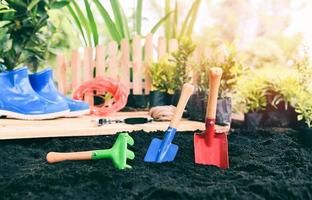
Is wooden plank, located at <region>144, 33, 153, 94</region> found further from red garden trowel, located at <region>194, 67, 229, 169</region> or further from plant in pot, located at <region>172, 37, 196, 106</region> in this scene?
red garden trowel, located at <region>194, 67, 229, 169</region>

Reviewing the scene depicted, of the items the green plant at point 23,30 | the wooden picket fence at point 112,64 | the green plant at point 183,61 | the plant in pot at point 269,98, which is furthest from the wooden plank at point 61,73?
the plant in pot at point 269,98

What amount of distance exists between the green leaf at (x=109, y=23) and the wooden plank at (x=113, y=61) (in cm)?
19

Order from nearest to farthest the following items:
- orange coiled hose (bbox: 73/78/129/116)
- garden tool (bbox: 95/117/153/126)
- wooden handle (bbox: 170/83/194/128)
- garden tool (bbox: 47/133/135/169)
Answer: garden tool (bbox: 47/133/135/169), wooden handle (bbox: 170/83/194/128), garden tool (bbox: 95/117/153/126), orange coiled hose (bbox: 73/78/129/116)

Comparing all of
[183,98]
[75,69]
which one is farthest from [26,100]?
[183,98]

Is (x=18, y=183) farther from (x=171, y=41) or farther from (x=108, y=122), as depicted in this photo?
(x=171, y=41)

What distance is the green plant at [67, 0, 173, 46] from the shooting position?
2.12 metres

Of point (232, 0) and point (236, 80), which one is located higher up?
point (232, 0)

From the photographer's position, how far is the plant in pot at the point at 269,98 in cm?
174

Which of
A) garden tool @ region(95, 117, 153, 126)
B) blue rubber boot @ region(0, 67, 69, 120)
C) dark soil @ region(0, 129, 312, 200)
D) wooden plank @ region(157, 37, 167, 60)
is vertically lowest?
dark soil @ region(0, 129, 312, 200)

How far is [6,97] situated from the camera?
157 cm

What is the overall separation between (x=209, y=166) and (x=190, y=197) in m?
0.28

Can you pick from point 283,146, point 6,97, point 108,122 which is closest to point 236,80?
point 283,146

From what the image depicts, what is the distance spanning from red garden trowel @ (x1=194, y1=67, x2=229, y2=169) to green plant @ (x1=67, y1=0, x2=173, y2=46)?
3.53 feet

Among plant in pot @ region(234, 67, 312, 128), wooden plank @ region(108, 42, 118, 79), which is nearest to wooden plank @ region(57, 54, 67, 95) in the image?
wooden plank @ region(108, 42, 118, 79)
